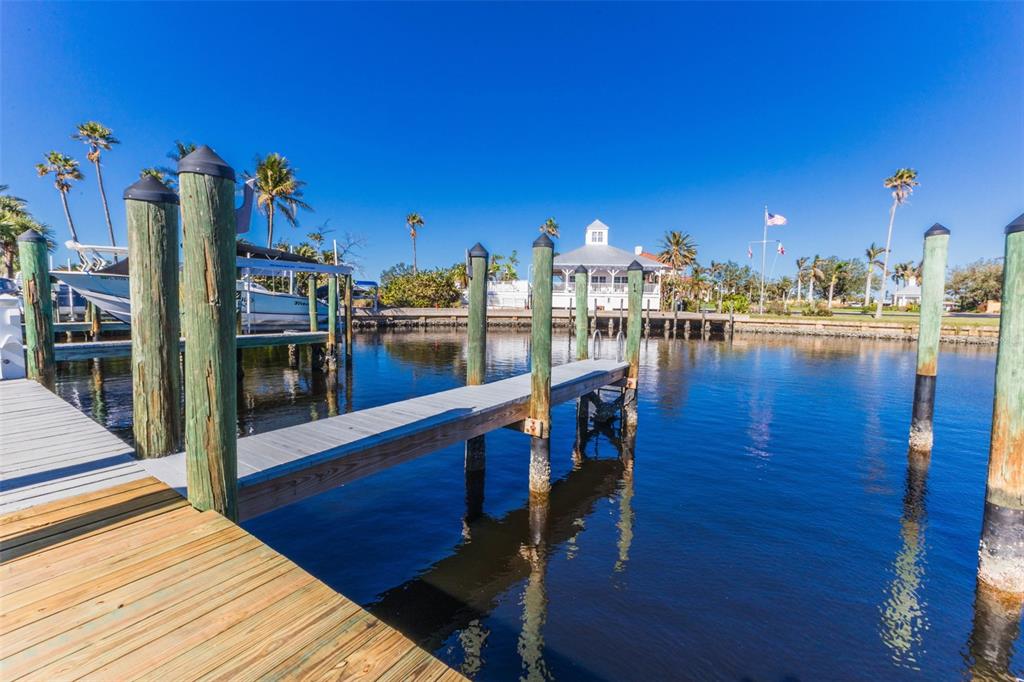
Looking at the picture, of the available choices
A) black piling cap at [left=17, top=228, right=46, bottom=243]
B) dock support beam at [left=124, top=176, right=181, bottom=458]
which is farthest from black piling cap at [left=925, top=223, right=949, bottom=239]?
black piling cap at [left=17, top=228, right=46, bottom=243]

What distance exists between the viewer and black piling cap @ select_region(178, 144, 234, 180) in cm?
328

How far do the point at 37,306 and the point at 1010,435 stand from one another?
47.4ft

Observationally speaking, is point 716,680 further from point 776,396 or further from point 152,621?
point 776,396

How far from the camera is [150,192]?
4574 mm

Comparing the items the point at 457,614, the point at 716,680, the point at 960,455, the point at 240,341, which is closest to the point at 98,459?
the point at 457,614

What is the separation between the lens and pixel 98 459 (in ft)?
14.9

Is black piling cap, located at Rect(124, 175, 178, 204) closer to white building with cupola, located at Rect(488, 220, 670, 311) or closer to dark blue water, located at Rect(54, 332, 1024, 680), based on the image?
dark blue water, located at Rect(54, 332, 1024, 680)

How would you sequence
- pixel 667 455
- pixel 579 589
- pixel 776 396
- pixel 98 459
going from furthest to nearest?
pixel 776 396
pixel 667 455
pixel 579 589
pixel 98 459

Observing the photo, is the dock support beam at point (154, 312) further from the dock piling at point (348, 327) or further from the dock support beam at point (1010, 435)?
the dock piling at point (348, 327)

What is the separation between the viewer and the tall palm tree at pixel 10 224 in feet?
91.5

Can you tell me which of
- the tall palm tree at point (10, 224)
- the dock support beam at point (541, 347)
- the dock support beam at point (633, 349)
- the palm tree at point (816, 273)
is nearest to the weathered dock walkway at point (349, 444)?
the dock support beam at point (541, 347)

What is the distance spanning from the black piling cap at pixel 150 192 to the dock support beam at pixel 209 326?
1.63 meters

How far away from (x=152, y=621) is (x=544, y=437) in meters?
6.26

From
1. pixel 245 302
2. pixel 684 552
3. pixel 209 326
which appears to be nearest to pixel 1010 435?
pixel 684 552
